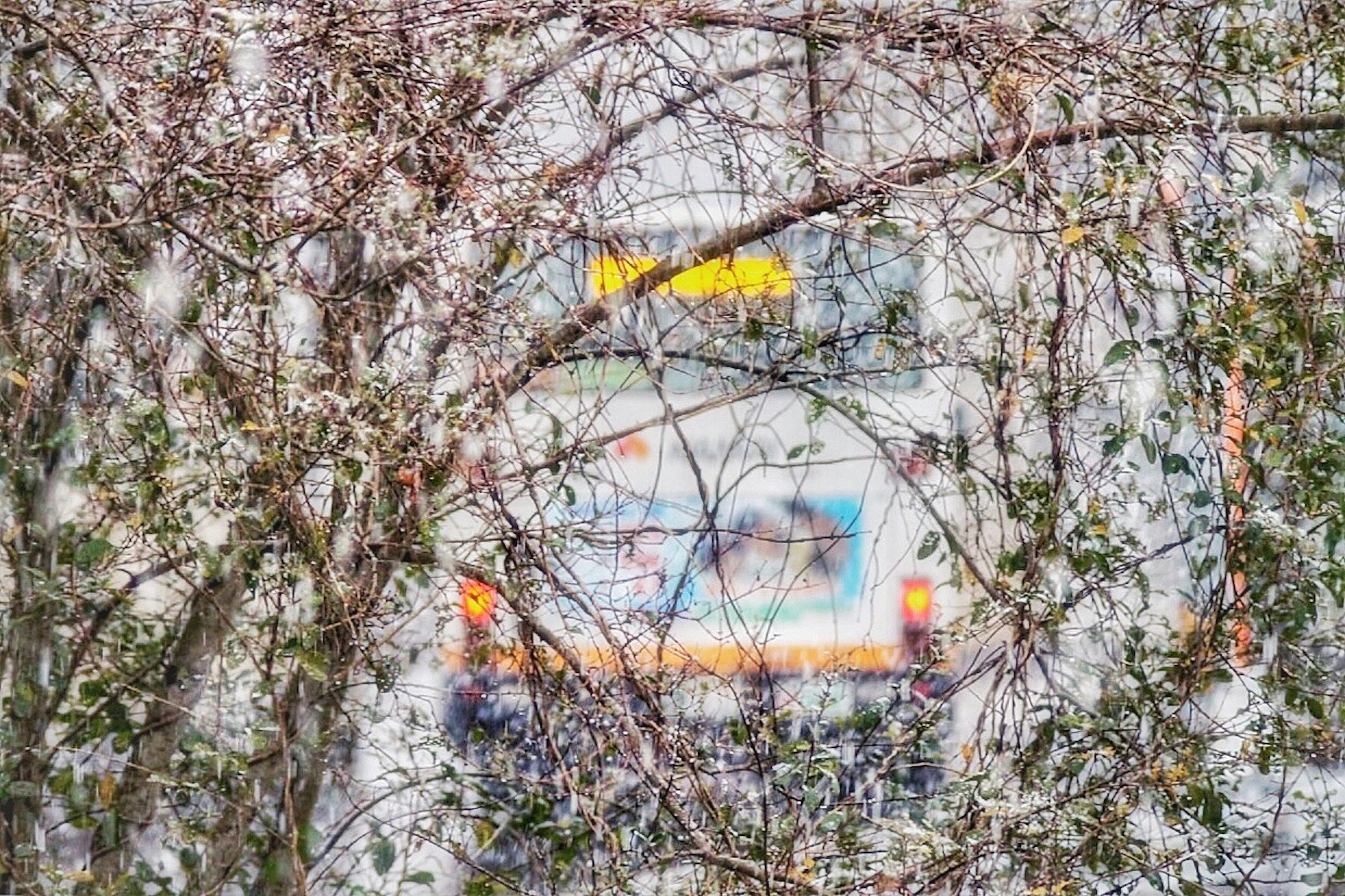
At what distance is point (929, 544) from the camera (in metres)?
3.65

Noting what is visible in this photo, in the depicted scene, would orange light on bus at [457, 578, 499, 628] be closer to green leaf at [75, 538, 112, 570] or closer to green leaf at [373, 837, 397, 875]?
green leaf at [373, 837, 397, 875]

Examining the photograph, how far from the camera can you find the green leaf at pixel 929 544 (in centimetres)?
364

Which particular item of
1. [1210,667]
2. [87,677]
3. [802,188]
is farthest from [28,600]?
[1210,667]

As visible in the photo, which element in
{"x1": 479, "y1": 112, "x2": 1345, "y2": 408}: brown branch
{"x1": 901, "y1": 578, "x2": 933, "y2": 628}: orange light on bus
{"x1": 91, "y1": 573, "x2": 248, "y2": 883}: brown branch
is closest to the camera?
{"x1": 479, "y1": 112, "x2": 1345, "y2": 408}: brown branch

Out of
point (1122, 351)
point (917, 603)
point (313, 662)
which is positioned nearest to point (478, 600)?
point (313, 662)

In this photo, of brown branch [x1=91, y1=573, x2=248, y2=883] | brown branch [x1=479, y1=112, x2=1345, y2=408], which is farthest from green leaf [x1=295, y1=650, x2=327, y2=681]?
brown branch [x1=479, y1=112, x2=1345, y2=408]

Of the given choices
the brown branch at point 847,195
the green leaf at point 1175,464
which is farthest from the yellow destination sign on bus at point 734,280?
the green leaf at point 1175,464

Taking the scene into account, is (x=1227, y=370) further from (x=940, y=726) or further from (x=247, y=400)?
(x=247, y=400)

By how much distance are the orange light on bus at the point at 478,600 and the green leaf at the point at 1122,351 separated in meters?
1.35

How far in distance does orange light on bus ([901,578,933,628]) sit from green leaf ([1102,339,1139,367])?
66 centimetres

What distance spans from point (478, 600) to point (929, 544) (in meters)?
1.00

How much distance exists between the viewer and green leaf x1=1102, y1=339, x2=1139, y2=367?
11.1 feet

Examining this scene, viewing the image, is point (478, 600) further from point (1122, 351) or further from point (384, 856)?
point (1122, 351)

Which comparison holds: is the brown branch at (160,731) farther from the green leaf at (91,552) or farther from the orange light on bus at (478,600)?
the orange light on bus at (478,600)
